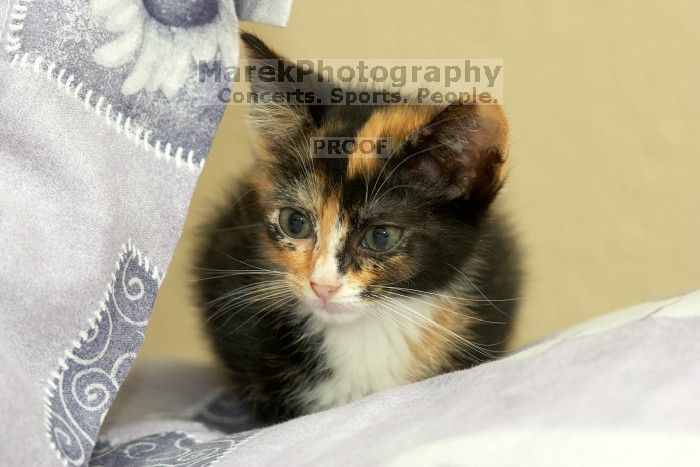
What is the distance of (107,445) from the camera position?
3.20 ft

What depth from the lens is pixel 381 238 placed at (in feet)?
3.36

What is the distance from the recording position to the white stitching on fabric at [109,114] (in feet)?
2.73

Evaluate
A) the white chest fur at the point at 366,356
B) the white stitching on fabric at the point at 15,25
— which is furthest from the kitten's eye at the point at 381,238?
the white stitching on fabric at the point at 15,25

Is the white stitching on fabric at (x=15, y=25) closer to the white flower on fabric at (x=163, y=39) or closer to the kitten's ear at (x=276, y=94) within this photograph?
the white flower on fabric at (x=163, y=39)

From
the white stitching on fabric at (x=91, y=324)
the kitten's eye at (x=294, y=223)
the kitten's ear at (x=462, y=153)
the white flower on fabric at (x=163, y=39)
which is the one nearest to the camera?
the white stitching on fabric at (x=91, y=324)

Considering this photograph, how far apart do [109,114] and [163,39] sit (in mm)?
94

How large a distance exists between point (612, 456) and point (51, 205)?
548 millimetres

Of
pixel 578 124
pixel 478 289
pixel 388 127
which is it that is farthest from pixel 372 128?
pixel 578 124

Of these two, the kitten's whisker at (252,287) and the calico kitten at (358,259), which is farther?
the kitten's whisker at (252,287)

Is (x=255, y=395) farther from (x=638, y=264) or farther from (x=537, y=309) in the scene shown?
(x=638, y=264)

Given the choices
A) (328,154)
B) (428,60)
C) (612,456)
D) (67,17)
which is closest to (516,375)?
(612,456)

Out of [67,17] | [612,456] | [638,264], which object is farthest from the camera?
[638,264]

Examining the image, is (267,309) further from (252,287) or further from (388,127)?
(388,127)

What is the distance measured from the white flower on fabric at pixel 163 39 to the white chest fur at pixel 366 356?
0.42 metres
